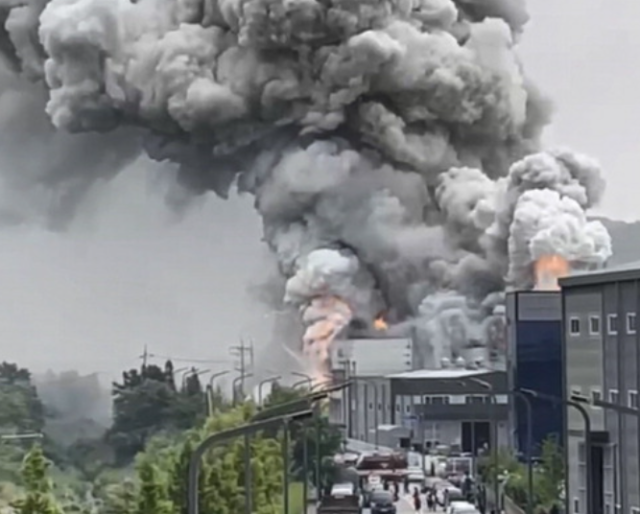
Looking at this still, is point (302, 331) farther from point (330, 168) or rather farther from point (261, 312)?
point (330, 168)

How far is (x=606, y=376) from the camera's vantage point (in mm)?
8078

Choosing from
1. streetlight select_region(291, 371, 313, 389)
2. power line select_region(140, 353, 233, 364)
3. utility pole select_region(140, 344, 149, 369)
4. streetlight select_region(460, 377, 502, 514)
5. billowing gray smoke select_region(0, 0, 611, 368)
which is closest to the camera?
streetlight select_region(460, 377, 502, 514)

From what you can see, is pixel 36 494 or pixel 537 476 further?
pixel 537 476

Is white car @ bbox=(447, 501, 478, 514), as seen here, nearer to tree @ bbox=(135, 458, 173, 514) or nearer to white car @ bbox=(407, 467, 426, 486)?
white car @ bbox=(407, 467, 426, 486)

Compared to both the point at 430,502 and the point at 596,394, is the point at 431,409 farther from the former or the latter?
the point at 596,394

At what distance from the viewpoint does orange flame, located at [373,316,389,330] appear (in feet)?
36.5

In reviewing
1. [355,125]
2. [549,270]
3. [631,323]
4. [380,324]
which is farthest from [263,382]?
[631,323]

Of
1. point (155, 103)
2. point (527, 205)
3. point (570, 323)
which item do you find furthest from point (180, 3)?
point (570, 323)

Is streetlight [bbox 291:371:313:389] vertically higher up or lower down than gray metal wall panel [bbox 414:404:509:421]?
higher up

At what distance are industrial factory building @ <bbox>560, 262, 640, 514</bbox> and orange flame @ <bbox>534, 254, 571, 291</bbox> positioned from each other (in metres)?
1.07

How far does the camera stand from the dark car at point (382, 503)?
31.8 feet

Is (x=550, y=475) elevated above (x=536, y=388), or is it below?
below

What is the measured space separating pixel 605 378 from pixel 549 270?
87.4 inches

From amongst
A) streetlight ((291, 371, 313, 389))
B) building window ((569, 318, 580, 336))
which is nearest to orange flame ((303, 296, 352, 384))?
streetlight ((291, 371, 313, 389))
